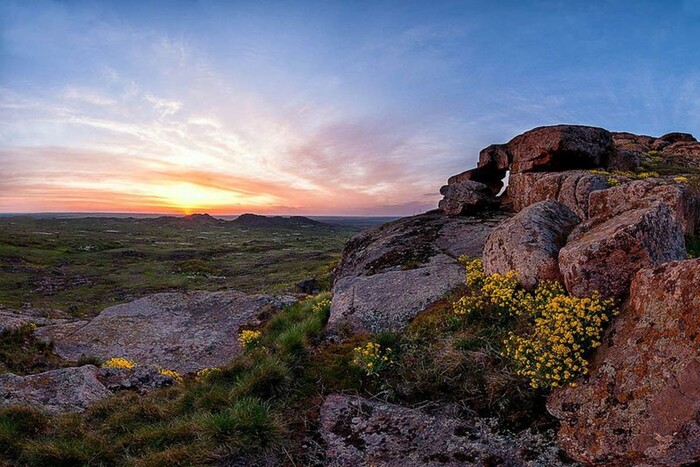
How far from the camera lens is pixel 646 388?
5.19 metres

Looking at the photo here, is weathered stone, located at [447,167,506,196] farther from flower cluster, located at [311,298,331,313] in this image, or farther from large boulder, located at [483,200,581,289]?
flower cluster, located at [311,298,331,313]

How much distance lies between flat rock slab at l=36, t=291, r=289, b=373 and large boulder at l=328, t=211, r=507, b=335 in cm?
647

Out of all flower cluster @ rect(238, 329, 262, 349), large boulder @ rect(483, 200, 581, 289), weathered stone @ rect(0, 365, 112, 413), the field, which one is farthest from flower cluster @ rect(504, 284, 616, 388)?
the field

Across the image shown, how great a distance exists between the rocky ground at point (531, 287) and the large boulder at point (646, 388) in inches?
0.7

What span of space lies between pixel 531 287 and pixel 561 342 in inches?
106

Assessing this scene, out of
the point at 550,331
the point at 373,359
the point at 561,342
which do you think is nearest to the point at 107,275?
the point at 373,359

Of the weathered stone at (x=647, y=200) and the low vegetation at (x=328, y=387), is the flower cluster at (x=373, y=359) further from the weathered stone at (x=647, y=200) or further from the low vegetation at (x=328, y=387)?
the weathered stone at (x=647, y=200)

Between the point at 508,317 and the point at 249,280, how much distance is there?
70154 millimetres

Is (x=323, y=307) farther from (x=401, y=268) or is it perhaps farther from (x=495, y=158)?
(x=495, y=158)

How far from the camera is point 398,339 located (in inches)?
352

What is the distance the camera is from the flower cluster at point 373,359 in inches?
311

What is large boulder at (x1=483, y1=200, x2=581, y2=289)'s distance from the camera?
8.92m

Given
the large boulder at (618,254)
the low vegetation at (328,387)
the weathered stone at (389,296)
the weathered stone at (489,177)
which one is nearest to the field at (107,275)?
the weathered stone at (489,177)

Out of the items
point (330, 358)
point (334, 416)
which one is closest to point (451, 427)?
point (334, 416)
